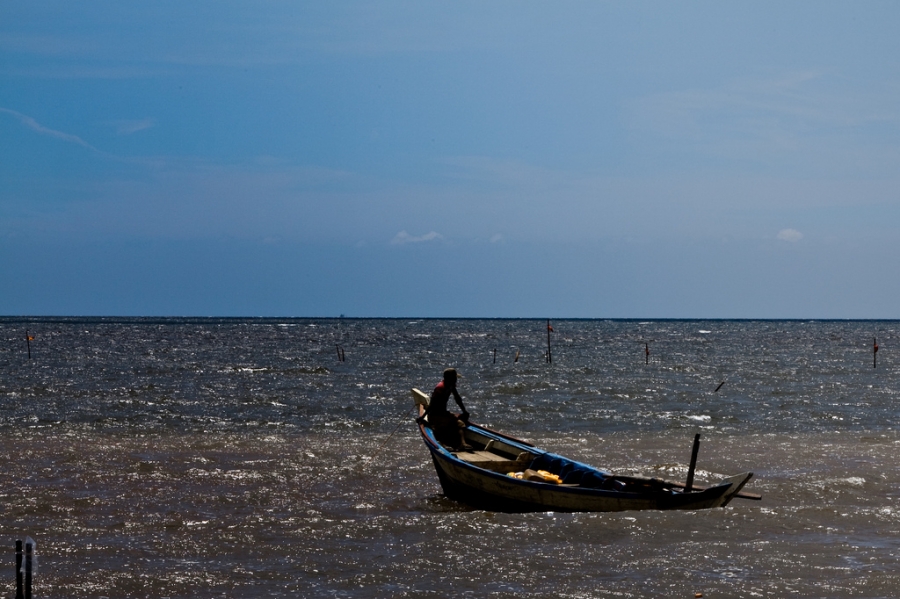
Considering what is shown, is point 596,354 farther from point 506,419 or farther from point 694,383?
point 506,419

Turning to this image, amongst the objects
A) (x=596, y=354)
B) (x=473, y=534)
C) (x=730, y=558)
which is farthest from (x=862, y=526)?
(x=596, y=354)

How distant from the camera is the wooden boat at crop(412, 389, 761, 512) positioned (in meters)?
13.9

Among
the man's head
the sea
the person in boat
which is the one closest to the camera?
the sea

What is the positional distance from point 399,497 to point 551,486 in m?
3.26

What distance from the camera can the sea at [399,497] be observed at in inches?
438

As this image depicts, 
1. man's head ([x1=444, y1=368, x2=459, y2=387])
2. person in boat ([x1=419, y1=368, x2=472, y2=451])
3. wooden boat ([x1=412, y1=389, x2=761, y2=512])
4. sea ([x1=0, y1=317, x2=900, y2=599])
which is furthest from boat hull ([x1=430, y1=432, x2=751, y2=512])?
person in boat ([x1=419, y1=368, x2=472, y2=451])

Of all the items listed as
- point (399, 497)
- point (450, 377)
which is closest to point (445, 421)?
point (450, 377)

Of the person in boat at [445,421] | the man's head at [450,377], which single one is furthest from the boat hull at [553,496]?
the person in boat at [445,421]

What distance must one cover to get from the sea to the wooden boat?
0.74 feet

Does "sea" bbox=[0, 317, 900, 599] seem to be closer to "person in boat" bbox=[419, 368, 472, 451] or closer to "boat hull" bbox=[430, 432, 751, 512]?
"boat hull" bbox=[430, 432, 751, 512]

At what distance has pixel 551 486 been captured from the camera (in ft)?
47.2

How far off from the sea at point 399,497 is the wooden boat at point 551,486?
22cm

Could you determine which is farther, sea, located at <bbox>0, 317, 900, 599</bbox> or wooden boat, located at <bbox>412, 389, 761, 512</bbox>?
wooden boat, located at <bbox>412, 389, 761, 512</bbox>

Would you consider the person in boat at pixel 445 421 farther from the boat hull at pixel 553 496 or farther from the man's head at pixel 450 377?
the boat hull at pixel 553 496
